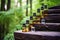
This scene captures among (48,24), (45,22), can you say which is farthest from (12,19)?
(48,24)

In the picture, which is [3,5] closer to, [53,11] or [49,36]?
[53,11]

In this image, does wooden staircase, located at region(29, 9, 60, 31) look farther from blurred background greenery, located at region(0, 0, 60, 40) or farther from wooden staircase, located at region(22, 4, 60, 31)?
blurred background greenery, located at region(0, 0, 60, 40)

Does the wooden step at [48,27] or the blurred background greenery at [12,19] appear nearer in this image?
the wooden step at [48,27]

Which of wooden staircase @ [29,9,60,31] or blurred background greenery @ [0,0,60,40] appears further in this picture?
blurred background greenery @ [0,0,60,40]

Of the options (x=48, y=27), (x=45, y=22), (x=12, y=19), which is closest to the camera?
(x=48, y=27)

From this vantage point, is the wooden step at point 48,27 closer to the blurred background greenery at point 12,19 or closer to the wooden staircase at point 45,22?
the wooden staircase at point 45,22

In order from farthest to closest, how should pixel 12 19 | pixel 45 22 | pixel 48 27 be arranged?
pixel 12 19 < pixel 45 22 < pixel 48 27

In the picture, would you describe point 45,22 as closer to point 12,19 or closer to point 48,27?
point 48,27

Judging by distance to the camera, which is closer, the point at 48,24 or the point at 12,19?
the point at 48,24

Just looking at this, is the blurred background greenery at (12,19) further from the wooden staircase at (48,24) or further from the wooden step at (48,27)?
the wooden step at (48,27)

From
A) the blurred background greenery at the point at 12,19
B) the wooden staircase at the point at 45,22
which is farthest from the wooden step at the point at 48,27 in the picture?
the blurred background greenery at the point at 12,19

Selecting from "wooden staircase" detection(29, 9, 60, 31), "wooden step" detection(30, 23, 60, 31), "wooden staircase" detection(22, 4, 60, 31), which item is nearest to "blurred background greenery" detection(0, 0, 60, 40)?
"wooden staircase" detection(22, 4, 60, 31)

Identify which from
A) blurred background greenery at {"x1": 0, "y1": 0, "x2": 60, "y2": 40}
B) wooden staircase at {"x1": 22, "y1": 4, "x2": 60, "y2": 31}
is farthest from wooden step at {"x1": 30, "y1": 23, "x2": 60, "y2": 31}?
blurred background greenery at {"x1": 0, "y1": 0, "x2": 60, "y2": 40}

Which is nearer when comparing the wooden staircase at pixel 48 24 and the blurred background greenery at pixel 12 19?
the wooden staircase at pixel 48 24
